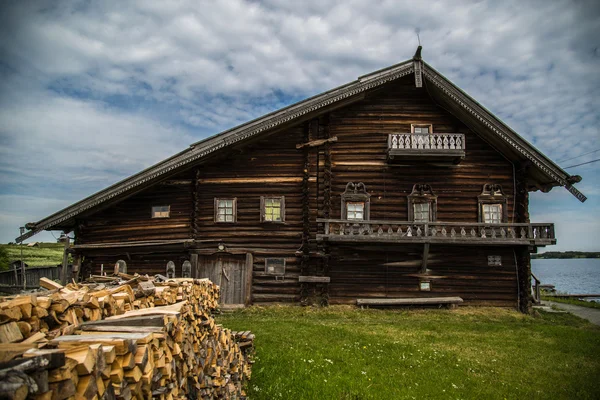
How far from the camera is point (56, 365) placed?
8.55 feet

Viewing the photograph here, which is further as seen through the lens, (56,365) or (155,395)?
(155,395)

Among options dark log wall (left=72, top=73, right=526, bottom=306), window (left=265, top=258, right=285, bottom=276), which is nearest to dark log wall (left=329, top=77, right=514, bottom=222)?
dark log wall (left=72, top=73, right=526, bottom=306)

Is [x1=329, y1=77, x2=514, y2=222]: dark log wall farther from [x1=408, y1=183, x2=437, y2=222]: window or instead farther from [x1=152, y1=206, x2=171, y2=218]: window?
[x1=152, y1=206, x2=171, y2=218]: window

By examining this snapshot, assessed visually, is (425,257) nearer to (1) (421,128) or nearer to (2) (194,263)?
(1) (421,128)

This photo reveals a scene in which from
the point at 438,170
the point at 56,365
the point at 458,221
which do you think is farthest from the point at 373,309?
the point at 56,365

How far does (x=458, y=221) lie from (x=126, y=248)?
15300mm

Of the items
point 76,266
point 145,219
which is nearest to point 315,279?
point 145,219

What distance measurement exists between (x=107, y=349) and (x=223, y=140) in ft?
48.6

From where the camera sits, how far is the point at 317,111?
1823 centimetres

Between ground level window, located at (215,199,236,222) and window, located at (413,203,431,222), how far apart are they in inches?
328

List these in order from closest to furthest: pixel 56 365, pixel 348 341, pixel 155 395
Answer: pixel 56 365, pixel 155 395, pixel 348 341

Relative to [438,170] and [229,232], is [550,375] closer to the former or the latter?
[438,170]

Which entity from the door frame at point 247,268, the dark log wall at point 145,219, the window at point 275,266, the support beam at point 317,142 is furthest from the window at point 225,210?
the support beam at point 317,142

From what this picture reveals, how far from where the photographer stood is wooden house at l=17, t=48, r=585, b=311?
17.6 m
